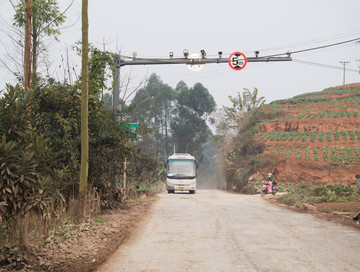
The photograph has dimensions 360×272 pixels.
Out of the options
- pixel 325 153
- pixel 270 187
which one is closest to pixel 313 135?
pixel 325 153

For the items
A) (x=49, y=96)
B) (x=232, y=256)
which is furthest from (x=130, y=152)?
(x=232, y=256)

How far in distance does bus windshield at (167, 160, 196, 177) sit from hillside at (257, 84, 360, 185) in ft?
32.8

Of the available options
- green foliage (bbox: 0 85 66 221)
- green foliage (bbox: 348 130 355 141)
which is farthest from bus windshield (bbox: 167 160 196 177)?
green foliage (bbox: 0 85 66 221)

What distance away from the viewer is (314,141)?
47781mm

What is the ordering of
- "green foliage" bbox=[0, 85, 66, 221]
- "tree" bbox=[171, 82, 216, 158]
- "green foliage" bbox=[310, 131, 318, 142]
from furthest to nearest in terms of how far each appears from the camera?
"tree" bbox=[171, 82, 216, 158] → "green foliage" bbox=[310, 131, 318, 142] → "green foliage" bbox=[0, 85, 66, 221]

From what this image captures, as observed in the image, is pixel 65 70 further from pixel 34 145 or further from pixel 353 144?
pixel 353 144

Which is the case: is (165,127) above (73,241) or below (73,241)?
above

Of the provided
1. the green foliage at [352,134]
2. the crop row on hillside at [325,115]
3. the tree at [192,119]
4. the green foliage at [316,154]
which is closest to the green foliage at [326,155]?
the green foliage at [316,154]

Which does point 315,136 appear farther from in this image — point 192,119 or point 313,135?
point 192,119

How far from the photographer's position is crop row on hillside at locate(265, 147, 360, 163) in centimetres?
4239

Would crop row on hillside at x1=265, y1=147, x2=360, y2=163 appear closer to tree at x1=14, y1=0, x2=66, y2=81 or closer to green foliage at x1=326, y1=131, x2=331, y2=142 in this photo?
green foliage at x1=326, y1=131, x2=331, y2=142

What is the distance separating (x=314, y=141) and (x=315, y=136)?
179cm

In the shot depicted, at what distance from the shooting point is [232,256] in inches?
329

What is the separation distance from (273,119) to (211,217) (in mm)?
46425
